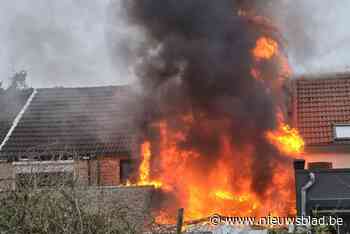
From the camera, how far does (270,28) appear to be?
698 inches

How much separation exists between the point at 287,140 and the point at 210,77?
10.8ft

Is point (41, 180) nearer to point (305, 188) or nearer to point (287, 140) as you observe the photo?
point (305, 188)

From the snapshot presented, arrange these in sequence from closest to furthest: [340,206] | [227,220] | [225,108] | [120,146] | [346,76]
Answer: [340,206] < [227,220] < [225,108] < [120,146] < [346,76]

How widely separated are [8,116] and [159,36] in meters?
8.89

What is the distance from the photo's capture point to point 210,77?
16891 millimetres

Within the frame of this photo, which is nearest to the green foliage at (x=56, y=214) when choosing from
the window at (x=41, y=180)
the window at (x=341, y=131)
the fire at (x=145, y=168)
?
the window at (x=41, y=180)

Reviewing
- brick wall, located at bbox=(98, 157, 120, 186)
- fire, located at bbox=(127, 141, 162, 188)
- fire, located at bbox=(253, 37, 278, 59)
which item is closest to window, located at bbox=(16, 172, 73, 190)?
fire, located at bbox=(127, 141, 162, 188)

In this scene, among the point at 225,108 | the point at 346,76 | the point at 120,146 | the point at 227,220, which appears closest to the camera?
the point at 227,220

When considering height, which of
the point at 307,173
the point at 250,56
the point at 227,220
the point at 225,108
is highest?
the point at 250,56

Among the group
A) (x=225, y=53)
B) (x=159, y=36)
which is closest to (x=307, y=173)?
(x=225, y=53)

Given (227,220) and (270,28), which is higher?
(270,28)

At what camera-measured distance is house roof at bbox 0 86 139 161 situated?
783 inches

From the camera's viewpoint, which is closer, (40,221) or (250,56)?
(40,221)

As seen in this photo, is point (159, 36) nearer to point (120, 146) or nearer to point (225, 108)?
point (225, 108)
